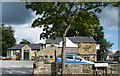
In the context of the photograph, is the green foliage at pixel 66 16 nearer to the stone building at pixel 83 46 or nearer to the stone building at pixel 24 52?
the stone building at pixel 83 46

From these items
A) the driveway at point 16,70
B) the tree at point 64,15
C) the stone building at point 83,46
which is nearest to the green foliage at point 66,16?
the tree at point 64,15

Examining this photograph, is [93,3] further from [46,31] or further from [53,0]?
[46,31]

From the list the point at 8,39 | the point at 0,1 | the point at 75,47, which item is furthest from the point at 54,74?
the point at 8,39

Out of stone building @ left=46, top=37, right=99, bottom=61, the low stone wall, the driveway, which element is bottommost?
the driveway

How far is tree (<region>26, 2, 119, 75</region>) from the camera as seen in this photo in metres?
10.3

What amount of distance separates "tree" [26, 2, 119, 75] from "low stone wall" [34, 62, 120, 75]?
2.60 feet

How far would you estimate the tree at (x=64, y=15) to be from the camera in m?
10.3

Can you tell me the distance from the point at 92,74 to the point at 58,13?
4.01 metres

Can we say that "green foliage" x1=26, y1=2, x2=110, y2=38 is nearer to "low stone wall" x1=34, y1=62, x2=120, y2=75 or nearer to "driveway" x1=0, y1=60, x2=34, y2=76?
"low stone wall" x1=34, y1=62, x2=120, y2=75

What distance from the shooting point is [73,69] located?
11.9m

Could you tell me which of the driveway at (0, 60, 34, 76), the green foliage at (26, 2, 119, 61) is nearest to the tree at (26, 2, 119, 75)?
the green foliage at (26, 2, 119, 61)

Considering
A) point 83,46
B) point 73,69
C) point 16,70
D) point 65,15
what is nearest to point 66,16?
point 65,15

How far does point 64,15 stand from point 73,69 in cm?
323

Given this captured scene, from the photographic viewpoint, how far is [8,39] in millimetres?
79438
